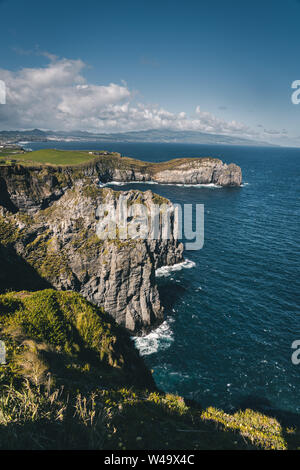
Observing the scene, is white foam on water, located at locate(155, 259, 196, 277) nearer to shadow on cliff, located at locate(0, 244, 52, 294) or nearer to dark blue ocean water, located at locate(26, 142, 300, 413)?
dark blue ocean water, located at locate(26, 142, 300, 413)

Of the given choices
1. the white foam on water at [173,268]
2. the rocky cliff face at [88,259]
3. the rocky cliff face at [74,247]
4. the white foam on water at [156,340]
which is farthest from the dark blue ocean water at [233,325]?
the rocky cliff face at [74,247]

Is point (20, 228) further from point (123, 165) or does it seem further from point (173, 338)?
point (123, 165)

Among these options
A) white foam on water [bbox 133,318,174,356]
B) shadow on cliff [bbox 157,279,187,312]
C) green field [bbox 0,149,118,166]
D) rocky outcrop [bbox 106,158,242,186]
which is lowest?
white foam on water [bbox 133,318,174,356]

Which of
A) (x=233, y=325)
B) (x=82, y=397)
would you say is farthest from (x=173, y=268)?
(x=82, y=397)

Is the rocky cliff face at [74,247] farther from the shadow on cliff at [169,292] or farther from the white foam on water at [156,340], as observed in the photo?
the shadow on cliff at [169,292]

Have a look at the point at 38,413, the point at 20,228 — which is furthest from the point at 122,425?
the point at 20,228

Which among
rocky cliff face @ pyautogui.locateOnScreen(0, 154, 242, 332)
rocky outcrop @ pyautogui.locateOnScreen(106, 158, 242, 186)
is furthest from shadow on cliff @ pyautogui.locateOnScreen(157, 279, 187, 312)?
rocky outcrop @ pyautogui.locateOnScreen(106, 158, 242, 186)
